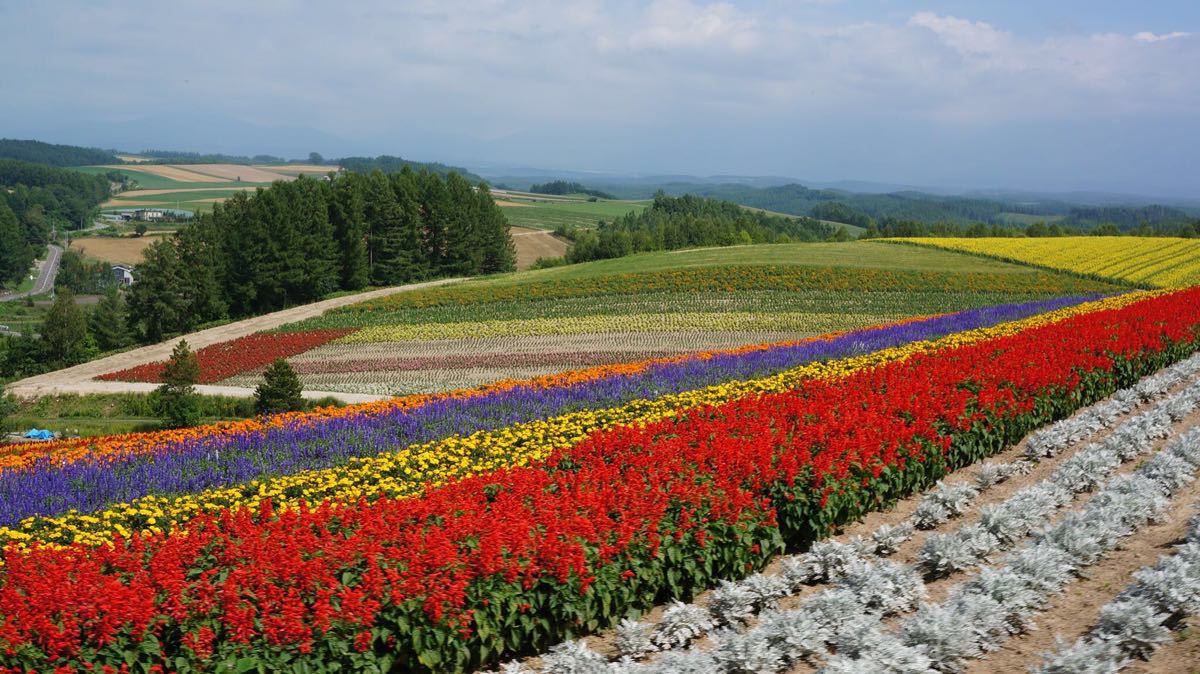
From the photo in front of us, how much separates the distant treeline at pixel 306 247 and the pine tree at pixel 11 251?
5324cm

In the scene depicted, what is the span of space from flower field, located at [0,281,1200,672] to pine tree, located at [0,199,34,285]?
4245 inches

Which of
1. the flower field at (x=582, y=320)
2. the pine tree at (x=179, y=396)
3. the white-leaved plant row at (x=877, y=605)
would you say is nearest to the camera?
the white-leaved plant row at (x=877, y=605)

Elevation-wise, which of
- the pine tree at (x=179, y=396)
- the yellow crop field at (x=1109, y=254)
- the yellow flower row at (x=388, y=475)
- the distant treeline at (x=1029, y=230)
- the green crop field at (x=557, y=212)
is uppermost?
the green crop field at (x=557, y=212)

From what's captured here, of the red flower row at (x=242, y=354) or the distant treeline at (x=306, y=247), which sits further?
the distant treeline at (x=306, y=247)

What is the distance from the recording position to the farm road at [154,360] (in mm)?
27766

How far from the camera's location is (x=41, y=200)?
141375mm

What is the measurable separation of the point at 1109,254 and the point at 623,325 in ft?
119

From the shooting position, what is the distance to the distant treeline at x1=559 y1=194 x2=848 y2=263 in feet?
261

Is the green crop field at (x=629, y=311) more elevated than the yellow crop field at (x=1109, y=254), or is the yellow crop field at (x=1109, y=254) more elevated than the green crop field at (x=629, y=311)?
the yellow crop field at (x=1109, y=254)

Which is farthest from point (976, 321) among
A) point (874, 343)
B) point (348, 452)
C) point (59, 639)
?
point (59, 639)

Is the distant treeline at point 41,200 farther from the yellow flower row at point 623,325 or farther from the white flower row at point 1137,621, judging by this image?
the white flower row at point 1137,621

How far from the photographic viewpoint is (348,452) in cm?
1201

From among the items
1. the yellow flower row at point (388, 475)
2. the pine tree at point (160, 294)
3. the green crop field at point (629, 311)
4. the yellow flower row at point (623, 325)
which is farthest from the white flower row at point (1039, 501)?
the pine tree at point (160, 294)

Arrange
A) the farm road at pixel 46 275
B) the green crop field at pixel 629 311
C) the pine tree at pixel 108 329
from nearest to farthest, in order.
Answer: the green crop field at pixel 629 311, the pine tree at pixel 108 329, the farm road at pixel 46 275
